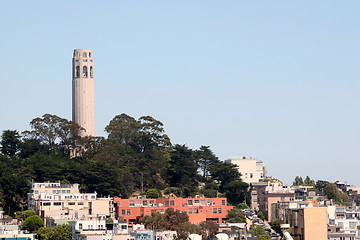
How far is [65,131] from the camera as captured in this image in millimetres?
87938

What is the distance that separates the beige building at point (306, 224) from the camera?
19875 mm

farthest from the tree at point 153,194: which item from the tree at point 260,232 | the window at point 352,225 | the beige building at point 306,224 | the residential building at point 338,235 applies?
the beige building at point 306,224

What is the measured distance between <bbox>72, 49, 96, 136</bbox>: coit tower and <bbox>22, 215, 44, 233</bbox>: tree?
23.8 m

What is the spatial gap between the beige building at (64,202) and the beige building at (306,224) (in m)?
52.8

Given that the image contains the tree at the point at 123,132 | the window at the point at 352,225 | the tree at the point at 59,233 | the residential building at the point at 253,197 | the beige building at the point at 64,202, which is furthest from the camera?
the tree at the point at 123,132

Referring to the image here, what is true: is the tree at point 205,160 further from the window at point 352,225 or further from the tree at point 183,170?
the window at point 352,225

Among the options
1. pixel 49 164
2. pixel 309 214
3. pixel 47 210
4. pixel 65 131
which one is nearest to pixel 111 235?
pixel 47 210

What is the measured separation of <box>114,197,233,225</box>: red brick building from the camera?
76.1 meters

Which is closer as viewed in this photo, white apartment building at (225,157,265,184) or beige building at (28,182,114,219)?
beige building at (28,182,114,219)

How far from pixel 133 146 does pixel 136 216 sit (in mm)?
Answer: 15738

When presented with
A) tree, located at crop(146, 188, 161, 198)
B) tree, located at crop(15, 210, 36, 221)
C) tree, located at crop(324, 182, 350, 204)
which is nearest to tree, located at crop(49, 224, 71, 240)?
tree, located at crop(15, 210, 36, 221)

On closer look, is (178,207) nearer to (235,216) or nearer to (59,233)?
(235,216)

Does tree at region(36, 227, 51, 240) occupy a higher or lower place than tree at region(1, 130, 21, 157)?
lower

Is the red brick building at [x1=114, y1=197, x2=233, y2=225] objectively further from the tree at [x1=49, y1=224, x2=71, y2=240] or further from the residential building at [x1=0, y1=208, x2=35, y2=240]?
the tree at [x1=49, y1=224, x2=71, y2=240]
